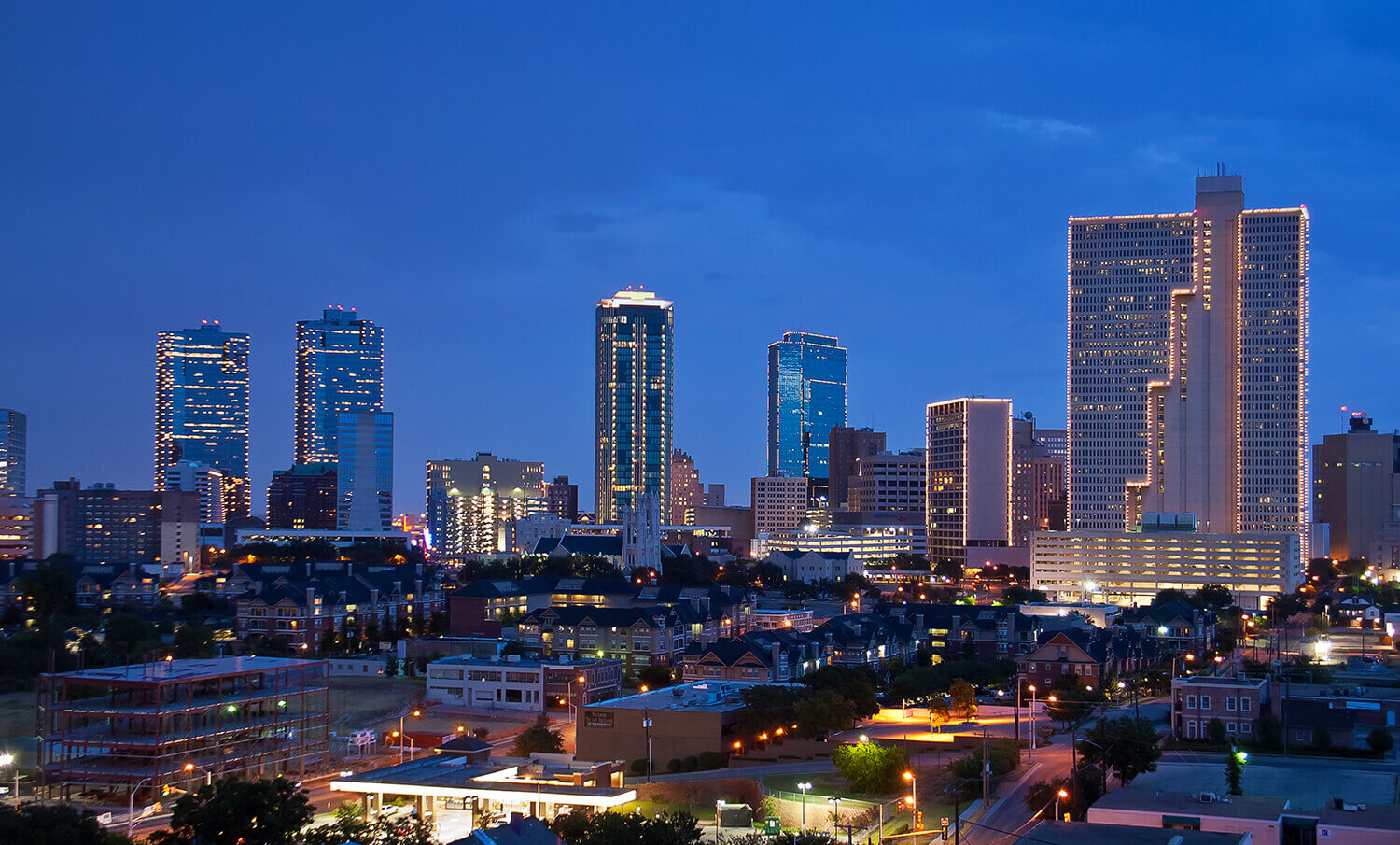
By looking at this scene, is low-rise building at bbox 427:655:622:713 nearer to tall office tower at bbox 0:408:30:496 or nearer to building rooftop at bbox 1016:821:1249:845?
building rooftop at bbox 1016:821:1249:845

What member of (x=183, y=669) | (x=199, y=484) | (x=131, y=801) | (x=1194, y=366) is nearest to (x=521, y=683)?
(x=183, y=669)

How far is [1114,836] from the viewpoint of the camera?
26.7 m

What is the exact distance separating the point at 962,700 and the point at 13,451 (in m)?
152

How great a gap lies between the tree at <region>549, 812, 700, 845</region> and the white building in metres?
82.7

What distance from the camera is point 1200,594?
90938 mm

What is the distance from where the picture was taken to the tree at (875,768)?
36.3 metres

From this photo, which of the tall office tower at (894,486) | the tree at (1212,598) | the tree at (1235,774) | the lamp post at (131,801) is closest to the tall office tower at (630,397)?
the tall office tower at (894,486)

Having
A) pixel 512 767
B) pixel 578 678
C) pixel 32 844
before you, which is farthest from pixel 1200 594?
pixel 32 844

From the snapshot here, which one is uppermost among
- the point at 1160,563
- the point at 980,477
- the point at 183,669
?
the point at 980,477

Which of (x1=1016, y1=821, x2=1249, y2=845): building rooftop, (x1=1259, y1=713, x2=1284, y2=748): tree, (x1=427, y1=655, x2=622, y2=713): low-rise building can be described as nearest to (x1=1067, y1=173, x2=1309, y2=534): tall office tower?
(x1=427, y1=655, x2=622, y2=713): low-rise building

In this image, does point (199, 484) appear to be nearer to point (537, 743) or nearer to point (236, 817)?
point (537, 743)

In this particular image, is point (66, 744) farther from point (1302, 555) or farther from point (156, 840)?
point (1302, 555)

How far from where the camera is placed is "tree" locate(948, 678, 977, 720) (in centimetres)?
4759

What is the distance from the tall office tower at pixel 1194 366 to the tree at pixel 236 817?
9756 centimetres
